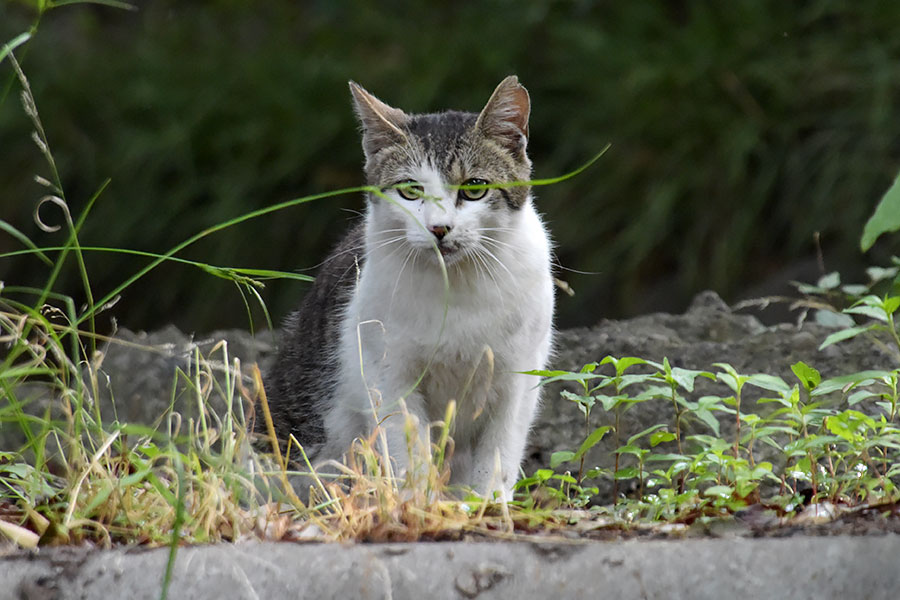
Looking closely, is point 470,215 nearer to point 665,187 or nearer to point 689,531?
point 689,531

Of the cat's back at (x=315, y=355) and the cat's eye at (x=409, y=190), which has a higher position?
the cat's eye at (x=409, y=190)

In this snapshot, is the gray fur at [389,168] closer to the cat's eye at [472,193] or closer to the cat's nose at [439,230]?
the cat's eye at [472,193]

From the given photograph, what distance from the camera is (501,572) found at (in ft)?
5.28

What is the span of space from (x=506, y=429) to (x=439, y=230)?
546 millimetres

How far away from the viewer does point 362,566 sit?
5.29ft

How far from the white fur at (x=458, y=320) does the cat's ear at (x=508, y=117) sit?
0.17 metres

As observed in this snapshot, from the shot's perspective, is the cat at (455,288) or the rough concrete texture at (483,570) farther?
the cat at (455,288)

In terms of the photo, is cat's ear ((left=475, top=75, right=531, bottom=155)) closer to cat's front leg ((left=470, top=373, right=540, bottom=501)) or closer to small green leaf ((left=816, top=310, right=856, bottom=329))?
cat's front leg ((left=470, top=373, right=540, bottom=501))

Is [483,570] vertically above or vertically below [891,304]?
below

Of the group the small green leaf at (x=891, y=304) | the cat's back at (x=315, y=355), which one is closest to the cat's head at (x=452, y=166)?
the cat's back at (x=315, y=355)

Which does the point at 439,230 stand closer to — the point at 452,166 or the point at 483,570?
the point at 452,166

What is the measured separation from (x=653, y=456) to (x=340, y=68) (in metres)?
4.26

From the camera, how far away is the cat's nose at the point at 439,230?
258 centimetres

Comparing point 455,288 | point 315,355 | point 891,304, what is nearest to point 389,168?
point 455,288
